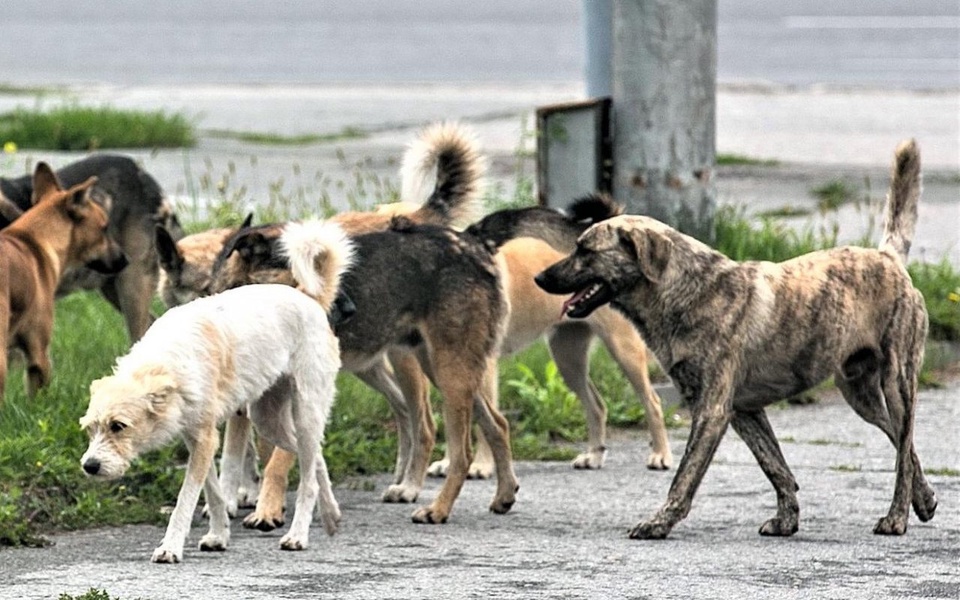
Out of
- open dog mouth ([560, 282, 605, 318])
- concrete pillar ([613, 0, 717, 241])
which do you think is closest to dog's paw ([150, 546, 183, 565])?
open dog mouth ([560, 282, 605, 318])

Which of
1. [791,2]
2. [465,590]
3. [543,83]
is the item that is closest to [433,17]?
[791,2]

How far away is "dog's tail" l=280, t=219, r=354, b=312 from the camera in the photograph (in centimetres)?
791

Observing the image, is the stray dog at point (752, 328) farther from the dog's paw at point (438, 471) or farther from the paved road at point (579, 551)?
the dog's paw at point (438, 471)

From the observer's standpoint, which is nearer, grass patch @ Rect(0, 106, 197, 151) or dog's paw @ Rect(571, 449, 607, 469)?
dog's paw @ Rect(571, 449, 607, 469)

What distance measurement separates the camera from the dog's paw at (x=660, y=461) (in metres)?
9.35

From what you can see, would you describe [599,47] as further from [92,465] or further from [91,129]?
[92,465]

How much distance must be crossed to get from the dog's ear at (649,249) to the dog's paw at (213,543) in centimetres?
198

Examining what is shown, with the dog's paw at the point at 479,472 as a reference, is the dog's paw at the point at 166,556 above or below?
above

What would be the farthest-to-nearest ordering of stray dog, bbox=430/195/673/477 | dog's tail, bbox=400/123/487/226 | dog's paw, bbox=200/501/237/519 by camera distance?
dog's tail, bbox=400/123/487/226 < stray dog, bbox=430/195/673/477 < dog's paw, bbox=200/501/237/519

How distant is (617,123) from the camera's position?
1177 centimetres

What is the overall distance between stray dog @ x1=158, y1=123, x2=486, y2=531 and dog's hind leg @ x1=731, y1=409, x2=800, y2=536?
1475 mm

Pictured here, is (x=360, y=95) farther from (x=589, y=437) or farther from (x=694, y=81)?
(x=589, y=437)

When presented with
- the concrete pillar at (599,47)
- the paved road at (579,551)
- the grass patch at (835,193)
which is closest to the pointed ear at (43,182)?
the paved road at (579,551)

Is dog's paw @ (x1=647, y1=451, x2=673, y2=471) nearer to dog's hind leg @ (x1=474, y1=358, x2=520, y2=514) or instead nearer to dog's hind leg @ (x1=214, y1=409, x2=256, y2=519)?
dog's hind leg @ (x1=474, y1=358, x2=520, y2=514)
